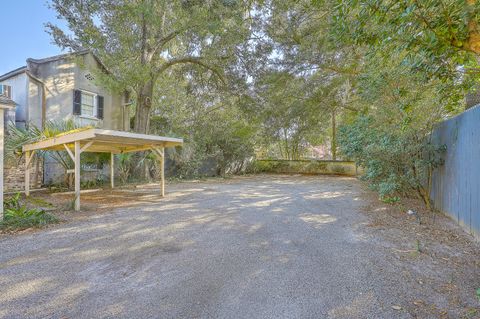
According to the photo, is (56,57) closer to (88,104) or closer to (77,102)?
(77,102)

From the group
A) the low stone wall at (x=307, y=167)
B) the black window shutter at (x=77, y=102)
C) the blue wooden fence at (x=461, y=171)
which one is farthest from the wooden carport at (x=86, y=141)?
the low stone wall at (x=307, y=167)

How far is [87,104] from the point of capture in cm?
1145

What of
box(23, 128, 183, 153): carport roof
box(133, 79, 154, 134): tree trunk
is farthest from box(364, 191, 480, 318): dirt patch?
box(133, 79, 154, 134): tree trunk

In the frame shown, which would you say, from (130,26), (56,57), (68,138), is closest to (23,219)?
(68,138)

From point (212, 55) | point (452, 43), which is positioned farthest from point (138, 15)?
point (452, 43)

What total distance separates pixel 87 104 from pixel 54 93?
1.38 meters

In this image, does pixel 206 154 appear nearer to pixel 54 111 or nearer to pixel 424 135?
pixel 54 111

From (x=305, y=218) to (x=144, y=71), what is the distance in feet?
22.1

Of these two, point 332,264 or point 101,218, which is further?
point 101,218

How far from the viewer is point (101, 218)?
509cm

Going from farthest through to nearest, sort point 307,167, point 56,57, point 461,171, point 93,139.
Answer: point 307,167 < point 56,57 < point 93,139 < point 461,171

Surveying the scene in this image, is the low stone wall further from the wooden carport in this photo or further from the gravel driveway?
the gravel driveway

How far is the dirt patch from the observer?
215 centimetres

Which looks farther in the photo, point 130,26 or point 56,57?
point 56,57
